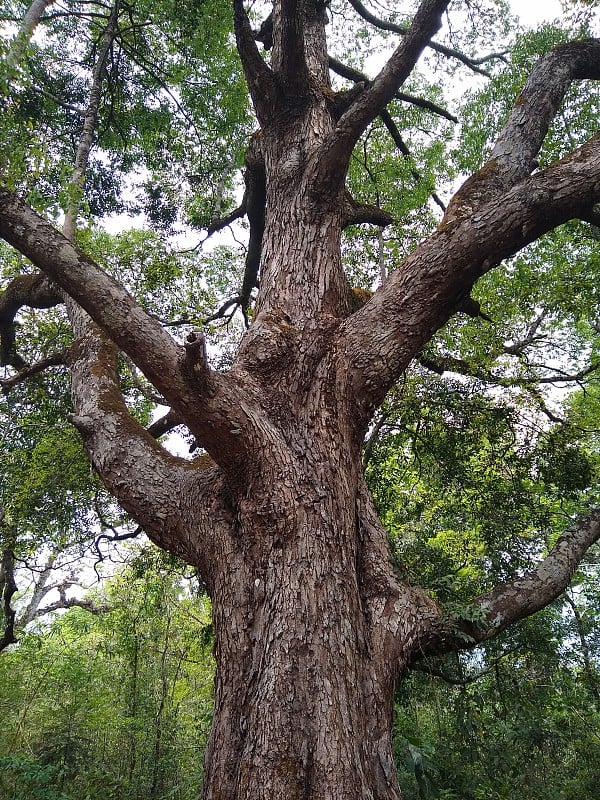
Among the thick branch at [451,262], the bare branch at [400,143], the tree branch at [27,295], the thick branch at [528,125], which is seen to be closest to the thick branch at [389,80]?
the thick branch at [528,125]

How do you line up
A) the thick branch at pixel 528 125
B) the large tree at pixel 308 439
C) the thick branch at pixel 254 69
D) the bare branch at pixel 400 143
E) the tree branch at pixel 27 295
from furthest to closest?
the bare branch at pixel 400 143
the tree branch at pixel 27 295
the thick branch at pixel 254 69
the thick branch at pixel 528 125
the large tree at pixel 308 439

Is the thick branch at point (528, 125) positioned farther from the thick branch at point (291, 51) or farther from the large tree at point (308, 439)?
the thick branch at point (291, 51)

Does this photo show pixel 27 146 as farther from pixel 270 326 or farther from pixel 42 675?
pixel 42 675

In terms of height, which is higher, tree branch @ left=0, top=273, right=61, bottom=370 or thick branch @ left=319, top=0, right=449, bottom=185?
thick branch @ left=319, top=0, right=449, bottom=185

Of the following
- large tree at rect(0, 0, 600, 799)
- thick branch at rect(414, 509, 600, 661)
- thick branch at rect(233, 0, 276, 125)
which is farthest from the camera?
thick branch at rect(233, 0, 276, 125)

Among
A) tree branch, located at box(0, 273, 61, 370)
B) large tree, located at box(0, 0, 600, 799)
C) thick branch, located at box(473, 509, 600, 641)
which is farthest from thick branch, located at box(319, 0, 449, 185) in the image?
thick branch, located at box(473, 509, 600, 641)

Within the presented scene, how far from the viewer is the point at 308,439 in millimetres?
2770

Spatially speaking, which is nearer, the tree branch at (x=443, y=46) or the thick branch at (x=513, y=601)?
the thick branch at (x=513, y=601)

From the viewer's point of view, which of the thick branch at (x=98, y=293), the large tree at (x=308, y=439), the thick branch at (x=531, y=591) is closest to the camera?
the large tree at (x=308, y=439)

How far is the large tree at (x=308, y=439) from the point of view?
204cm

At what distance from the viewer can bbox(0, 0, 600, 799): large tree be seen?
2.04 metres

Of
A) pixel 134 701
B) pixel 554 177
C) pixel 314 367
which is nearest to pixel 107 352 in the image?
pixel 314 367

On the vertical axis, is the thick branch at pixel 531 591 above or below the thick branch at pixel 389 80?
Result: below

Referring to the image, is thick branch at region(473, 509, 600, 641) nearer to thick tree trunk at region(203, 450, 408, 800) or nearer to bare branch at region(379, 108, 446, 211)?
thick tree trunk at region(203, 450, 408, 800)
